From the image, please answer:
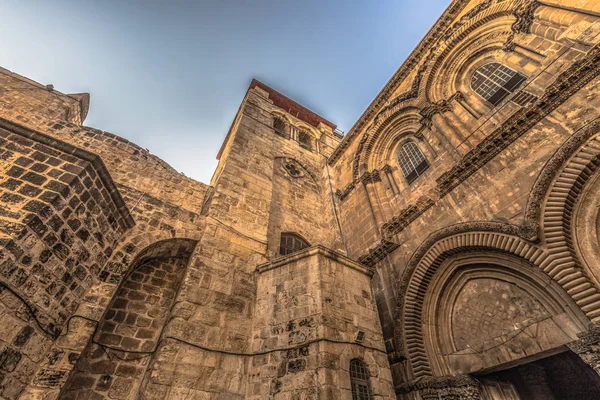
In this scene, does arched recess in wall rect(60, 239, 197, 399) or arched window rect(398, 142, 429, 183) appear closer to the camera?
arched recess in wall rect(60, 239, 197, 399)

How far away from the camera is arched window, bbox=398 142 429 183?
823 cm

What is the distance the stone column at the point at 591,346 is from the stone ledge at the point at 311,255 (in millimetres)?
3553

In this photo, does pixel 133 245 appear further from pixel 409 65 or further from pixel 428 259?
pixel 409 65

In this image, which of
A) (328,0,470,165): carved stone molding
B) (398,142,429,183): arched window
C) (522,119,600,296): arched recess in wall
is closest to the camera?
(522,119,600,296): arched recess in wall

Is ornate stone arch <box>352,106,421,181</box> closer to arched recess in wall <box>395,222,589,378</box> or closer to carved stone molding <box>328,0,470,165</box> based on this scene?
carved stone molding <box>328,0,470,165</box>

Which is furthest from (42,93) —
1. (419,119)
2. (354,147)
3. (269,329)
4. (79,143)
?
(419,119)

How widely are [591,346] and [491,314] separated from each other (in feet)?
5.05

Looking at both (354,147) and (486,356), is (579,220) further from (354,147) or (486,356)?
(354,147)

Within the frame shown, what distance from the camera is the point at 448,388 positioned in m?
4.94

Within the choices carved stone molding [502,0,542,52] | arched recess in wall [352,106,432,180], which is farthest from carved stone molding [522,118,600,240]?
arched recess in wall [352,106,432,180]

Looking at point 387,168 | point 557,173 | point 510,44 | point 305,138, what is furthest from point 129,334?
point 305,138

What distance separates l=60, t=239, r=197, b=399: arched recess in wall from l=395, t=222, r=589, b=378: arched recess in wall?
5176mm

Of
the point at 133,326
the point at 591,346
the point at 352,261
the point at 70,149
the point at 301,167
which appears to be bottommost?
the point at 591,346

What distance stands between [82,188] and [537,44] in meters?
10.5
